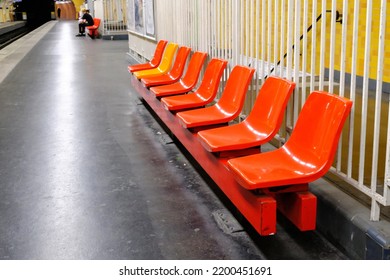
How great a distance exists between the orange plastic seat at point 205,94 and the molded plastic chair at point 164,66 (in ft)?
4.56

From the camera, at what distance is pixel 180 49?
5.21m

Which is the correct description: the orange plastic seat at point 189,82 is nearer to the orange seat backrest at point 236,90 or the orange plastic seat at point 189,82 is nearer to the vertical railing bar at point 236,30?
the vertical railing bar at point 236,30

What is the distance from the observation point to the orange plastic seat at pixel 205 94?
3.89 metres

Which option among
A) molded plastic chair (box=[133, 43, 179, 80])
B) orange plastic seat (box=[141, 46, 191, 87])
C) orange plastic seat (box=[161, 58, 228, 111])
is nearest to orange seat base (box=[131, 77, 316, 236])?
orange plastic seat (box=[161, 58, 228, 111])

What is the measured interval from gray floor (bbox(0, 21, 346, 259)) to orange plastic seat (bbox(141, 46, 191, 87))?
397 millimetres

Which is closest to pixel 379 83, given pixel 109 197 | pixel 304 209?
pixel 304 209

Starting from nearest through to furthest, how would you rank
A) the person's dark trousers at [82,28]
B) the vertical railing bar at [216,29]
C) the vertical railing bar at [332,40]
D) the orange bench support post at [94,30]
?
the vertical railing bar at [332,40] < the vertical railing bar at [216,29] < the orange bench support post at [94,30] < the person's dark trousers at [82,28]

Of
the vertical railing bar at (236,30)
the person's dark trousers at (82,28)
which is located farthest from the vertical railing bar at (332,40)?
the person's dark trousers at (82,28)

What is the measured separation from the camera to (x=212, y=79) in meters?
4.00

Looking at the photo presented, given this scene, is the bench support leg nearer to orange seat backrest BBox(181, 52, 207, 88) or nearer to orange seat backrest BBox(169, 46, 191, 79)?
orange seat backrest BBox(181, 52, 207, 88)

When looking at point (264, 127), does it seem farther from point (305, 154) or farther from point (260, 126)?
point (305, 154)

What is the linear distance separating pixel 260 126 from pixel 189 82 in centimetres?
178

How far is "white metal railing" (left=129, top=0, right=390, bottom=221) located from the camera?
2.16 metres
